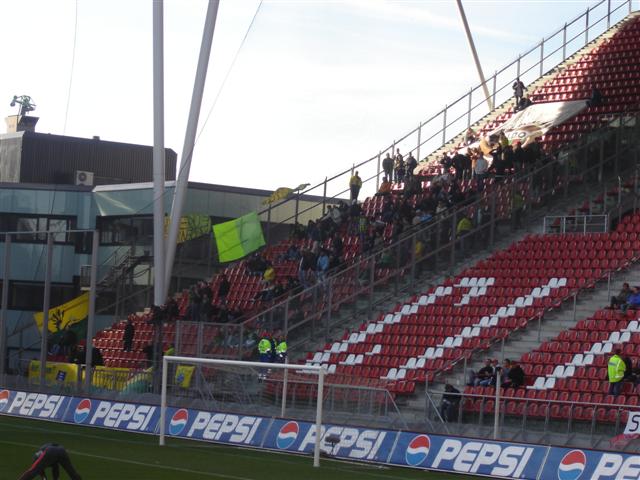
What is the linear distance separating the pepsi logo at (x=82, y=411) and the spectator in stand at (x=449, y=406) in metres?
7.30

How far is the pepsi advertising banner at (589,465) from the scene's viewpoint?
18828 mm

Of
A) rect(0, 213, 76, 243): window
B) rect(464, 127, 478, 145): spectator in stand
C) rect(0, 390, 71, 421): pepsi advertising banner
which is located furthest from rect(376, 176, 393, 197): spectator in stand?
rect(0, 390, 71, 421): pepsi advertising banner

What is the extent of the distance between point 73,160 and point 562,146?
73.6 ft

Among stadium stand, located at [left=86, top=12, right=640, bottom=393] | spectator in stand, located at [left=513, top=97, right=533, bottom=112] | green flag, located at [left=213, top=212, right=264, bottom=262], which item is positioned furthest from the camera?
spectator in stand, located at [left=513, top=97, right=533, bottom=112]

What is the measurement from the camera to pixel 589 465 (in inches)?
763

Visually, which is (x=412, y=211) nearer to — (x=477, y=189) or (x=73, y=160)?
(x=477, y=189)

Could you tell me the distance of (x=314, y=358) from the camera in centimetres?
3331

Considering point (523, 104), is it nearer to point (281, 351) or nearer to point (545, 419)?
point (281, 351)

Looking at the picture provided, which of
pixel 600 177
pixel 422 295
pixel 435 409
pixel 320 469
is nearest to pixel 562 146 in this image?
pixel 600 177

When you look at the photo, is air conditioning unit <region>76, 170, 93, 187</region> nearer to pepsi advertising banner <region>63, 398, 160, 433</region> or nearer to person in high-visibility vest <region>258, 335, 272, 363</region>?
person in high-visibility vest <region>258, 335, 272, 363</region>

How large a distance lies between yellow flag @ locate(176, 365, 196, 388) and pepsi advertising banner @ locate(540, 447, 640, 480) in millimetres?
9001

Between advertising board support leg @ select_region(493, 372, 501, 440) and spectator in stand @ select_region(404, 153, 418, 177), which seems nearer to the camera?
advertising board support leg @ select_region(493, 372, 501, 440)

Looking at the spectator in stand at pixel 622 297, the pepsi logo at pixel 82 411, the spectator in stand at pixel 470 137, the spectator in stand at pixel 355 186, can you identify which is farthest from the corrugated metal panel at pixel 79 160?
the spectator in stand at pixel 622 297

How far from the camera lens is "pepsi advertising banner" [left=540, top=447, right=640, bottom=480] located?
61.8 feet
